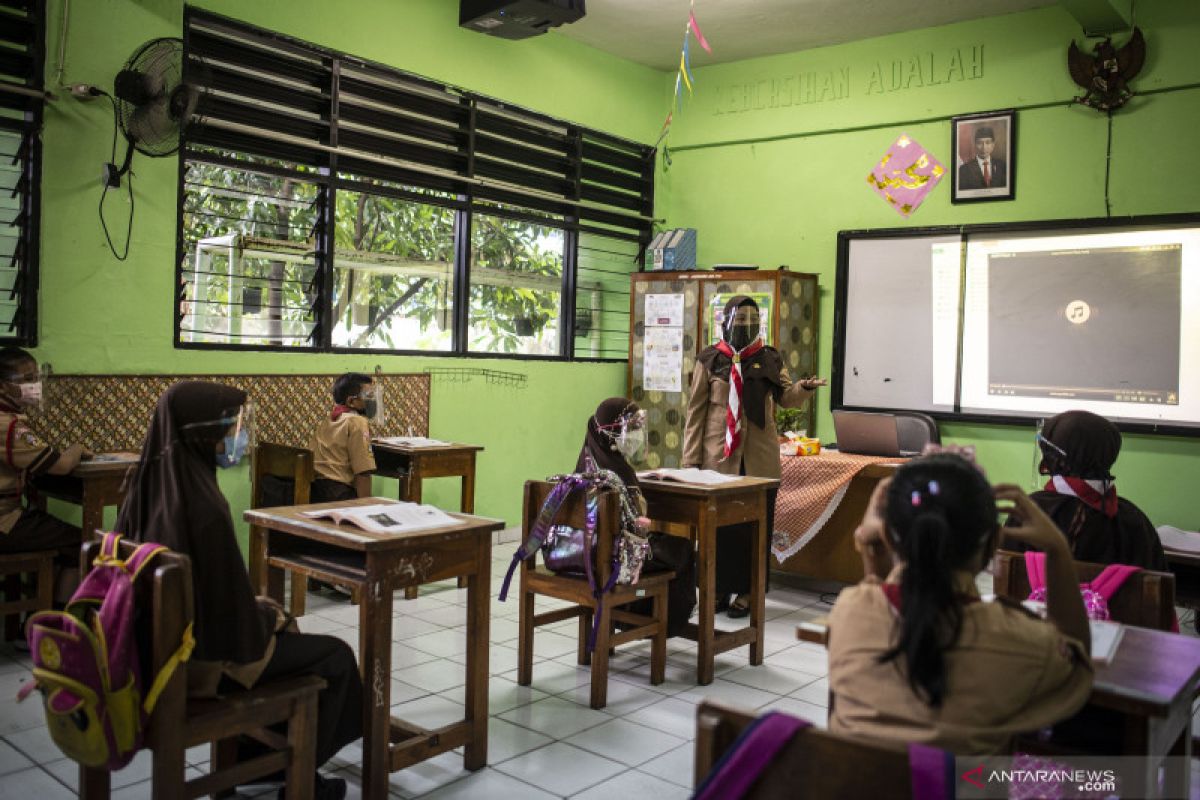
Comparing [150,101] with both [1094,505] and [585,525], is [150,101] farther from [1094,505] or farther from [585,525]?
[1094,505]

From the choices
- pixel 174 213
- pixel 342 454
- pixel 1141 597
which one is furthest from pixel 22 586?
pixel 1141 597

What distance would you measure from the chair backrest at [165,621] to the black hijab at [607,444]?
5.99ft

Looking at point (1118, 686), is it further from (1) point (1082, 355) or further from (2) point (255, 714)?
(1) point (1082, 355)

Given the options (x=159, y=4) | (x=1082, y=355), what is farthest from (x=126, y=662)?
(x=1082, y=355)

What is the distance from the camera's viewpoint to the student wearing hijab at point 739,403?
4684 millimetres

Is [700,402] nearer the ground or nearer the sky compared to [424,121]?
nearer the ground

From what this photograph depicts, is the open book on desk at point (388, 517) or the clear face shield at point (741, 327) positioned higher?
the clear face shield at point (741, 327)

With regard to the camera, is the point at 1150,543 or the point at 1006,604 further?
the point at 1150,543

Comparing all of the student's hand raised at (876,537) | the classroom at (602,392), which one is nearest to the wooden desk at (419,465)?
the classroom at (602,392)

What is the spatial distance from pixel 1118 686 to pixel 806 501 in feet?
11.0

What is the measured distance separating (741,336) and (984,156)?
259cm

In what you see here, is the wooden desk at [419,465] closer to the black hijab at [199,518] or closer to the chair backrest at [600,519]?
the chair backrest at [600,519]

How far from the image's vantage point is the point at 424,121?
19.4ft

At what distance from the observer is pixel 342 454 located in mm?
4809
